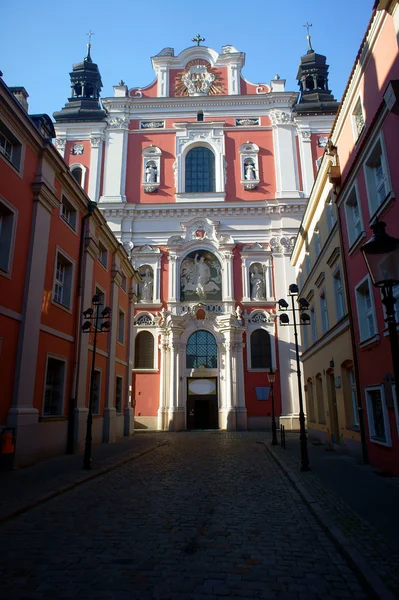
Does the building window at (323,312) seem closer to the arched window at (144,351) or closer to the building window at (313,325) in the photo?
the building window at (313,325)

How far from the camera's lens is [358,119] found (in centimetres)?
1263

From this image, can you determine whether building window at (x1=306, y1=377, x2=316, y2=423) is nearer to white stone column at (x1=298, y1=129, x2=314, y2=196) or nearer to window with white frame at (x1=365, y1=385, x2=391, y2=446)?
window with white frame at (x1=365, y1=385, x2=391, y2=446)

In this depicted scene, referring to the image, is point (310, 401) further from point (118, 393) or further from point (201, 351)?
point (201, 351)

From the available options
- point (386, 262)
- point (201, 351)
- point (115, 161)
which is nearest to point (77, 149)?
point (115, 161)

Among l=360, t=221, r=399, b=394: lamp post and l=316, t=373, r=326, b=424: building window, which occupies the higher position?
l=360, t=221, r=399, b=394: lamp post

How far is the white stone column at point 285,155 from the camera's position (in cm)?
3344

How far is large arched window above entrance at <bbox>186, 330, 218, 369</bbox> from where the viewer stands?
1192 inches

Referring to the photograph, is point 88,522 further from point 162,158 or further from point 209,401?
point 162,158

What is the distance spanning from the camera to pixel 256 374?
29641 mm

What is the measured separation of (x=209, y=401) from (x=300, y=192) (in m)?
16.8

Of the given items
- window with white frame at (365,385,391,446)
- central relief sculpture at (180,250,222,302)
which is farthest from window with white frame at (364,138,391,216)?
central relief sculpture at (180,250,222,302)

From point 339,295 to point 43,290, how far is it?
31.8 feet

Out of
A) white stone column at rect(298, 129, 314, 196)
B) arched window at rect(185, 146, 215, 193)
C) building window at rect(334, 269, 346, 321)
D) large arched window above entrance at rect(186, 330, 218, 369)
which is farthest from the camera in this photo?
arched window at rect(185, 146, 215, 193)

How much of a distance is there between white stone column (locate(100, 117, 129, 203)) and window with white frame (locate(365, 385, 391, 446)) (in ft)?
85.8
